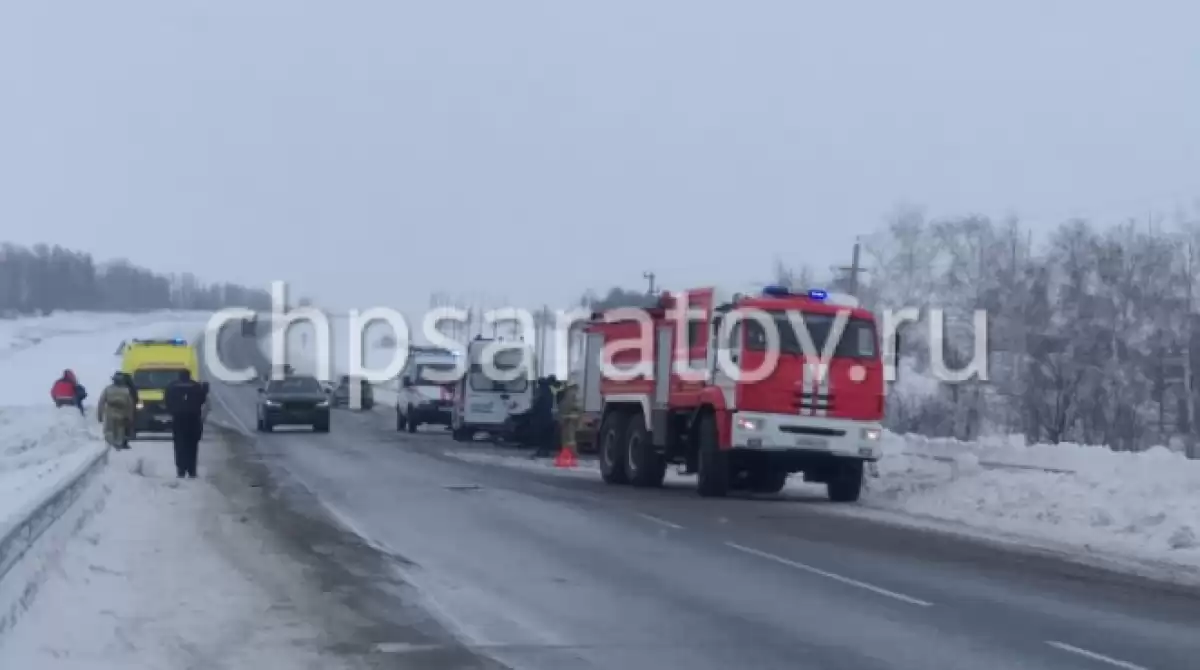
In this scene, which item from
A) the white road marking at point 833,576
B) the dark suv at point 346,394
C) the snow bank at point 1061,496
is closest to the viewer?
the white road marking at point 833,576

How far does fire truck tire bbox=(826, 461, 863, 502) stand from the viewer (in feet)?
77.3

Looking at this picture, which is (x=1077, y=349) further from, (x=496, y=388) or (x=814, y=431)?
(x=814, y=431)

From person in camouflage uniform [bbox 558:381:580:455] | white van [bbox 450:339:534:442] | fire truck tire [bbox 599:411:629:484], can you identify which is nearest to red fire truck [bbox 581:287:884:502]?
fire truck tire [bbox 599:411:629:484]

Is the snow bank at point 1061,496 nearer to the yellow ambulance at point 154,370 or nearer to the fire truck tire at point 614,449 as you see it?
the fire truck tire at point 614,449

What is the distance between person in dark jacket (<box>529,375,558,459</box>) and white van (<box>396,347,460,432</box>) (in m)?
7.85

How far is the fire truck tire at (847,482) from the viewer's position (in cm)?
2356

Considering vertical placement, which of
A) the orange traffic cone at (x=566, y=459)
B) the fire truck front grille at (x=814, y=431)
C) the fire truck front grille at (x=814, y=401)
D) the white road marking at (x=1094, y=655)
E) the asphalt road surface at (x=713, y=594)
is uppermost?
the fire truck front grille at (x=814, y=401)

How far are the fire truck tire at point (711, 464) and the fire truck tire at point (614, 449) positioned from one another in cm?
288

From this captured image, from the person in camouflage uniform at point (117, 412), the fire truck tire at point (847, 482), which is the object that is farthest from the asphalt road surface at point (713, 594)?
the person in camouflage uniform at point (117, 412)

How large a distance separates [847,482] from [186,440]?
32.9ft

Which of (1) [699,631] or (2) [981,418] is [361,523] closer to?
(1) [699,631]

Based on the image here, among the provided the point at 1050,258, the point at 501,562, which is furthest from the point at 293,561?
the point at 1050,258

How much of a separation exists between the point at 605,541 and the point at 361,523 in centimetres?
315

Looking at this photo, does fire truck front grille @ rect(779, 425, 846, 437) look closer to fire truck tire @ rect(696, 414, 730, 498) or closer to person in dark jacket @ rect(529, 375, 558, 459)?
fire truck tire @ rect(696, 414, 730, 498)
